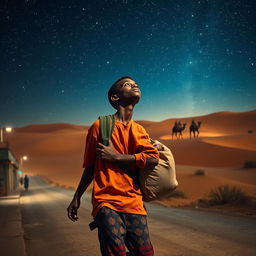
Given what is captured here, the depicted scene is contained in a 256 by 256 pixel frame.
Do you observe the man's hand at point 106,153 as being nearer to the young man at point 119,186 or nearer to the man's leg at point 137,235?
the young man at point 119,186

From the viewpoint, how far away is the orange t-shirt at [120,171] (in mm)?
2656

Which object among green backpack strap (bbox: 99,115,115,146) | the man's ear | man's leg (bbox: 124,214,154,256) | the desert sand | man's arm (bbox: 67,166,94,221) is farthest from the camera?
the desert sand

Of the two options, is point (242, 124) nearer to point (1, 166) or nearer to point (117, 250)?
point (1, 166)

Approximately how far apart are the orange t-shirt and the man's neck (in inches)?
3.2

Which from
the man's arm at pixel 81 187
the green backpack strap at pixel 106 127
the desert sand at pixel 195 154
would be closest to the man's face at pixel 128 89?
the green backpack strap at pixel 106 127

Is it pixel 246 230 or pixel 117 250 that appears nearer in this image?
pixel 117 250

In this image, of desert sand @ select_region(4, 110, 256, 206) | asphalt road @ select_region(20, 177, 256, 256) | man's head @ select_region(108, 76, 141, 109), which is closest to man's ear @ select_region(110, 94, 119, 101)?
man's head @ select_region(108, 76, 141, 109)

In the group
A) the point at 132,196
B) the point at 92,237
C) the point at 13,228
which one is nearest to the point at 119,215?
the point at 132,196

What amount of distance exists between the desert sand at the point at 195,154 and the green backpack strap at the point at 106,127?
1588 cm

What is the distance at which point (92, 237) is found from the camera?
320 inches

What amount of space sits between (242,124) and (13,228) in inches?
5759

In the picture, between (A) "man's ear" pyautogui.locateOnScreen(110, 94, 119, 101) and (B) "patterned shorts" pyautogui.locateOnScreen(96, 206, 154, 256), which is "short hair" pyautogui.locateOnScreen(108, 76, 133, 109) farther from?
(B) "patterned shorts" pyautogui.locateOnScreen(96, 206, 154, 256)

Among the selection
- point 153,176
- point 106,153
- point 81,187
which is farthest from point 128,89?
point 81,187

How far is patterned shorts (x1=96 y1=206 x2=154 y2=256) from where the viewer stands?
2523 mm
